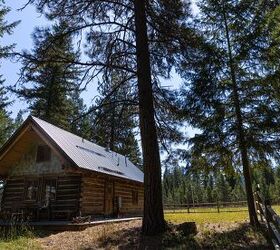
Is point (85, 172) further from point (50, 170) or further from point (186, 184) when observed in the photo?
point (186, 184)

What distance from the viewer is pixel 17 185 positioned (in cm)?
2038

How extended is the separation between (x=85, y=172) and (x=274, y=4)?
477 inches

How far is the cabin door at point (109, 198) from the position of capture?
21719 mm

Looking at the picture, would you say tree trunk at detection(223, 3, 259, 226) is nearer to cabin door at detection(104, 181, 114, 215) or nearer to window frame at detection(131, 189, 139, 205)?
cabin door at detection(104, 181, 114, 215)

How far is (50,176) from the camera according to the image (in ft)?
63.9

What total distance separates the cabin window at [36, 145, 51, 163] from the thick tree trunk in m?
9.32

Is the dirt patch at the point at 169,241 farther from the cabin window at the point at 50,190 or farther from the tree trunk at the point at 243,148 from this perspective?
the cabin window at the point at 50,190

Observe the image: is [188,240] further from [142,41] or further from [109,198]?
[109,198]

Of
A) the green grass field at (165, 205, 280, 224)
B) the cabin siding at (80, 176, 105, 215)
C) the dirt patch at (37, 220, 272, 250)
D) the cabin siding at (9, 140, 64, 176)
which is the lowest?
the dirt patch at (37, 220, 272, 250)

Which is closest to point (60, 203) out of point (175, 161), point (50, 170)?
point (50, 170)

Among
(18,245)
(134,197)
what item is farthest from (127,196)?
(18,245)

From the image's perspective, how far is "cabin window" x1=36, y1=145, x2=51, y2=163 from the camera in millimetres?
19550

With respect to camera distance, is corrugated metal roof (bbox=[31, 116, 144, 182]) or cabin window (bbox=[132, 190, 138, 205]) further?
cabin window (bbox=[132, 190, 138, 205])

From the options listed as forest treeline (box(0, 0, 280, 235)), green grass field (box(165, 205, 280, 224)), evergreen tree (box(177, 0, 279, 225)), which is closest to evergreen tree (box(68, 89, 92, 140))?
forest treeline (box(0, 0, 280, 235))
